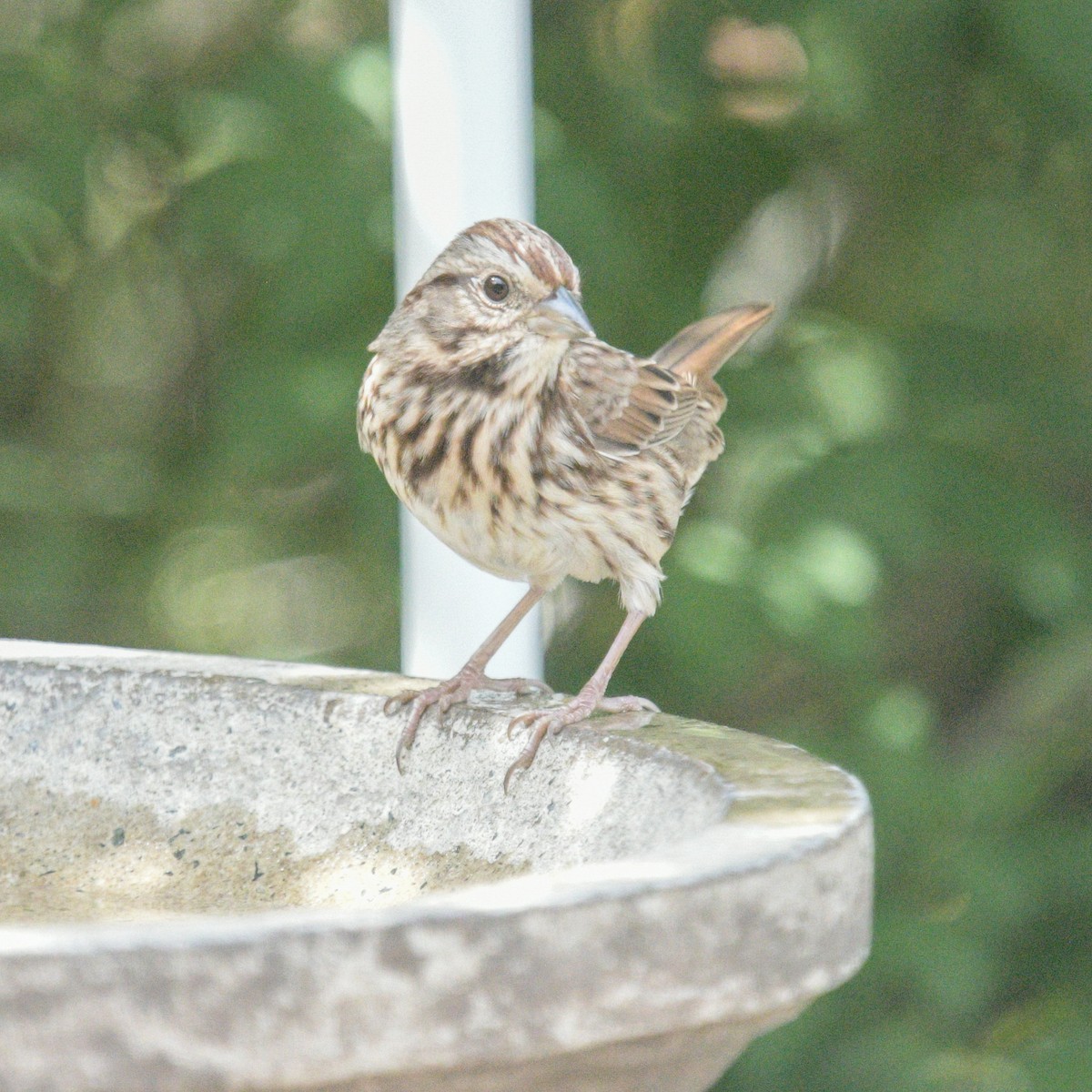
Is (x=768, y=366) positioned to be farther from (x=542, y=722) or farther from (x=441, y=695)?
(x=542, y=722)

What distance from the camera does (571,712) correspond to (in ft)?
6.35

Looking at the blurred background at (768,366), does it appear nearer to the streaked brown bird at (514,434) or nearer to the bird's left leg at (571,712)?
the streaked brown bird at (514,434)

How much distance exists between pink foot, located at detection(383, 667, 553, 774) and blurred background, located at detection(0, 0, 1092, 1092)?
3.71ft

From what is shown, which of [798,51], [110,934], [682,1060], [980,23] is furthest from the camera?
[798,51]

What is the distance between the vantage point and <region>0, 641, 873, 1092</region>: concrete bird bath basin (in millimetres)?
973

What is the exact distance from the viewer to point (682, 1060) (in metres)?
1.18

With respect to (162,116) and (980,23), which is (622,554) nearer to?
(980,23)

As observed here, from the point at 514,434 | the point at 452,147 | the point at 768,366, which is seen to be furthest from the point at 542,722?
the point at 768,366

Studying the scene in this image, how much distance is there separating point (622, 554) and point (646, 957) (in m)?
1.60

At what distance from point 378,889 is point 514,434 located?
3.08 feet

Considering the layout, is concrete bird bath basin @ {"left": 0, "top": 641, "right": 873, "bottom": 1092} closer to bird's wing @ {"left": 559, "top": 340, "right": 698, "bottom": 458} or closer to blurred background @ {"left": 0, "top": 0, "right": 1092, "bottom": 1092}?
bird's wing @ {"left": 559, "top": 340, "right": 698, "bottom": 458}

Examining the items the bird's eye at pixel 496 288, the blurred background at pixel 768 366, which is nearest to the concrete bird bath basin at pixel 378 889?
the bird's eye at pixel 496 288

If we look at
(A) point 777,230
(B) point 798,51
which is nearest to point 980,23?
(B) point 798,51

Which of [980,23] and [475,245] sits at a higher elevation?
[980,23]
